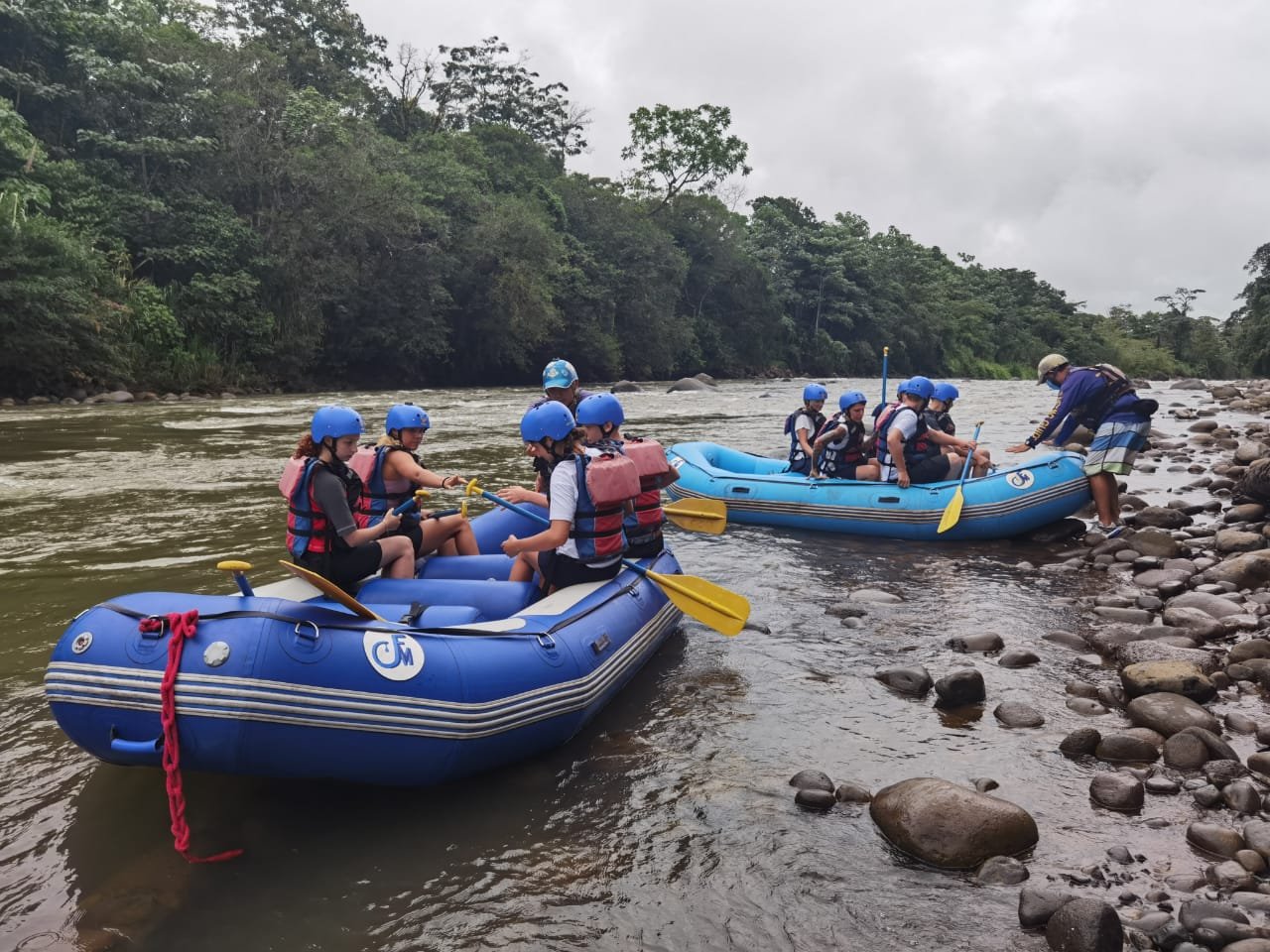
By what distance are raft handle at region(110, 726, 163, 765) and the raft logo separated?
688 mm

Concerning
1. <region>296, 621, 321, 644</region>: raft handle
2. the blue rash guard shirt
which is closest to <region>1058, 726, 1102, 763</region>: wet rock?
<region>296, 621, 321, 644</region>: raft handle

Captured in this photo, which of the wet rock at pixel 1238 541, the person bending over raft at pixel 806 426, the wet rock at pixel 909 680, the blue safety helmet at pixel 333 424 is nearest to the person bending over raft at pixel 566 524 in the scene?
the blue safety helmet at pixel 333 424

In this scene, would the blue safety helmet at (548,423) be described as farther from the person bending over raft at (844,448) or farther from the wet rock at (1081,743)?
the person bending over raft at (844,448)

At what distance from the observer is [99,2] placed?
2180cm

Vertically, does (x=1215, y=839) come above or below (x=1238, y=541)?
below

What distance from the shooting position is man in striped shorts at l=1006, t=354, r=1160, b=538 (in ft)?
22.8

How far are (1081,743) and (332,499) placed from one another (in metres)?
3.28

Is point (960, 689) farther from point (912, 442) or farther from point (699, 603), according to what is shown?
point (912, 442)

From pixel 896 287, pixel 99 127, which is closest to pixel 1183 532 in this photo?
pixel 99 127

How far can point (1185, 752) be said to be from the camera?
3.37 metres

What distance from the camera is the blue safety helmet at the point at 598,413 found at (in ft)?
16.2

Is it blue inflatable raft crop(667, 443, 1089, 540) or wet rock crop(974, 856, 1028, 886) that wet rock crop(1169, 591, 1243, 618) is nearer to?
blue inflatable raft crop(667, 443, 1089, 540)

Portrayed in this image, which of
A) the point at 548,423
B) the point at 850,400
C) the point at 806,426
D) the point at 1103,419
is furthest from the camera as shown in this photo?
the point at 806,426

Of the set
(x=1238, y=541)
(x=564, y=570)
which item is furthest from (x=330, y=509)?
(x=1238, y=541)
